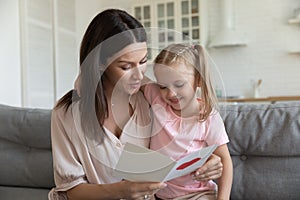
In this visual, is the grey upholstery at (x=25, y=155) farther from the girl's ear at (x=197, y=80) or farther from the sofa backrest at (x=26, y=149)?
the girl's ear at (x=197, y=80)

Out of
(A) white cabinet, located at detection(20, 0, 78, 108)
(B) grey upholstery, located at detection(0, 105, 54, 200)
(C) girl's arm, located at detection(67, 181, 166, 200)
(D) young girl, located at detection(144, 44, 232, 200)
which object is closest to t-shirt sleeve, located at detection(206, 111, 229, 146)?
(D) young girl, located at detection(144, 44, 232, 200)

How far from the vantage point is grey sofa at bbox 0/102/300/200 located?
1.30 m

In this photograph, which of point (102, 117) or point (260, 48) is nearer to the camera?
point (102, 117)

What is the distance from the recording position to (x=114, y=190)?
39.8 inches

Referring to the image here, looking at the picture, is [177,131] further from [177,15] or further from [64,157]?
[177,15]

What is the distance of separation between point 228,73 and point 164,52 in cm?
366

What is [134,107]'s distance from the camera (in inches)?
43.8

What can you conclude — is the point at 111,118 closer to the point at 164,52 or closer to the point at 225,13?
the point at 164,52

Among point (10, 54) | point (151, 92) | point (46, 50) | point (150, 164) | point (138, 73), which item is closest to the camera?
point (150, 164)

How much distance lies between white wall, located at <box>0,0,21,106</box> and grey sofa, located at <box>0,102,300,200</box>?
169 cm

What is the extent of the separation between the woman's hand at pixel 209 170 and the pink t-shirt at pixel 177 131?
60 millimetres

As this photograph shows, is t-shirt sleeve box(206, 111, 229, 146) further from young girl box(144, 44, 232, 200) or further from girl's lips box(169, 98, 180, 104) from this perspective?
girl's lips box(169, 98, 180, 104)

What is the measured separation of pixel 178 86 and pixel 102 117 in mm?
259

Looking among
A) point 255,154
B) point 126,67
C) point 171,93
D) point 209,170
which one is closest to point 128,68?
point 126,67
